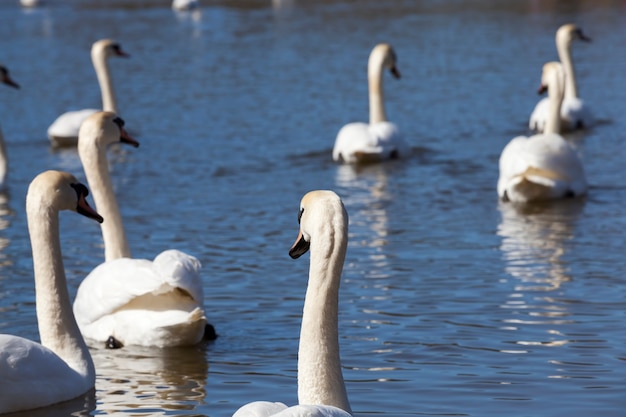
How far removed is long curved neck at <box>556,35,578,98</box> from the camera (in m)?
18.9

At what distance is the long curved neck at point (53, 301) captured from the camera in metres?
7.16

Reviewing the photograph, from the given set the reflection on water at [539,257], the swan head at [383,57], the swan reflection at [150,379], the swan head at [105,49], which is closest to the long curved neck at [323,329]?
the swan reflection at [150,379]

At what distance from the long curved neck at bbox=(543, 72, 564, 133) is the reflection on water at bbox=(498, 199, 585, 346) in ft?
6.02

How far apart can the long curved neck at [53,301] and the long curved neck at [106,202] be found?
1463 mm

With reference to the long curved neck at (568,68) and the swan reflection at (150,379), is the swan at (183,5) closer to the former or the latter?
the long curved neck at (568,68)

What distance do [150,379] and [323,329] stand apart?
2155mm

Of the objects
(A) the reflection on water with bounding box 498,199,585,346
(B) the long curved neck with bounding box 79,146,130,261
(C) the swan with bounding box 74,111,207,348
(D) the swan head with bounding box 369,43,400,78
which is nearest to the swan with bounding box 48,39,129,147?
(D) the swan head with bounding box 369,43,400,78

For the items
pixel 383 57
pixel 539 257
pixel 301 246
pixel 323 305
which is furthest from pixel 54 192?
pixel 383 57

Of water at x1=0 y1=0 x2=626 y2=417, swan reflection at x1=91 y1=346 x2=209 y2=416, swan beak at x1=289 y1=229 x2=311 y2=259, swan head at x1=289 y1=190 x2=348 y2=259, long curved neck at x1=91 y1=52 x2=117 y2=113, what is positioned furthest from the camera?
long curved neck at x1=91 y1=52 x2=117 y2=113

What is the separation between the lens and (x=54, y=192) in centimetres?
738

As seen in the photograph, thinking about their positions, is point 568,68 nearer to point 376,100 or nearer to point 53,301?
point 376,100

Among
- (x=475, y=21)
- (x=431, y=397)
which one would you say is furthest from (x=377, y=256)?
(x=475, y=21)

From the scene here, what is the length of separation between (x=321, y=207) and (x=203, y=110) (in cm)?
1484

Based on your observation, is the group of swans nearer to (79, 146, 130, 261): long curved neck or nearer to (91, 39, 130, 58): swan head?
(79, 146, 130, 261): long curved neck
